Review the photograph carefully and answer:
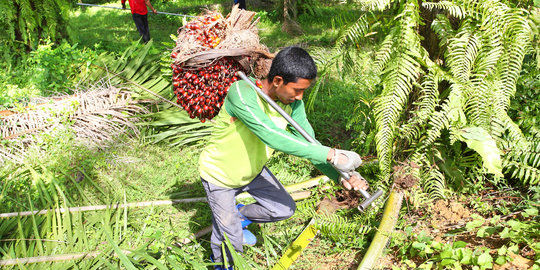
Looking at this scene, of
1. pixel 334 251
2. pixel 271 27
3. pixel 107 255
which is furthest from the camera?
pixel 271 27

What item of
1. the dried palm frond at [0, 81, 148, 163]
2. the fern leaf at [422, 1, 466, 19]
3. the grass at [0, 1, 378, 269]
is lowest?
the grass at [0, 1, 378, 269]

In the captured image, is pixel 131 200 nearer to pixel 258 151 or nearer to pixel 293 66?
pixel 258 151

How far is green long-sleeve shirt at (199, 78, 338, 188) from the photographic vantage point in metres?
2.32

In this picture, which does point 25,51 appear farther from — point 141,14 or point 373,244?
point 373,244

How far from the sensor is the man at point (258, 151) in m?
2.33

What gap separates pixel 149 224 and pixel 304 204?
143cm

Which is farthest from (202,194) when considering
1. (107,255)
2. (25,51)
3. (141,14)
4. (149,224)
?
(141,14)

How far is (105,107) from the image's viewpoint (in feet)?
16.0

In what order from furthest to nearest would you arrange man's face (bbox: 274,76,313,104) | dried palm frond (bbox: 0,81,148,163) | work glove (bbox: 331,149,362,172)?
dried palm frond (bbox: 0,81,148,163) → man's face (bbox: 274,76,313,104) → work glove (bbox: 331,149,362,172)

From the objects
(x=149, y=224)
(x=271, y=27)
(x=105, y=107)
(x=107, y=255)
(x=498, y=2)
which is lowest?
(x=149, y=224)

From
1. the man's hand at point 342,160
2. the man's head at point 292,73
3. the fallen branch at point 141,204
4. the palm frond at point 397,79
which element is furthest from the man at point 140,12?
the man's hand at point 342,160

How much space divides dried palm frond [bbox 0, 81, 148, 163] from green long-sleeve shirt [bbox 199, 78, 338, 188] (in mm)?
2384

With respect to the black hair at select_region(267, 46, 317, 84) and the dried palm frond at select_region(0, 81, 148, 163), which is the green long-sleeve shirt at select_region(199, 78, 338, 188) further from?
the dried palm frond at select_region(0, 81, 148, 163)

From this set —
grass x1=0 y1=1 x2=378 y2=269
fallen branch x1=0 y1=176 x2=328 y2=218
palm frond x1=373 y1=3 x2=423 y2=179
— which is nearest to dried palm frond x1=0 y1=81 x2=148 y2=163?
grass x1=0 y1=1 x2=378 y2=269
